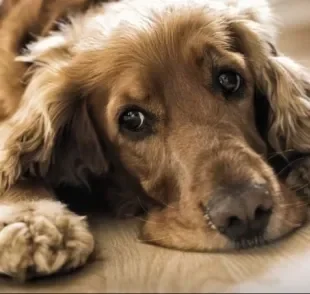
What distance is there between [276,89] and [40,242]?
3.23 ft

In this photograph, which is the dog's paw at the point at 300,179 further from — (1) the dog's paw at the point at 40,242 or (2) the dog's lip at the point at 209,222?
(1) the dog's paw at the point at 40,242

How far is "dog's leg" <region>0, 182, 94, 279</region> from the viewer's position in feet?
5.53

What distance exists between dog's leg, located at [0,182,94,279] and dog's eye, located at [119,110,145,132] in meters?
0.33

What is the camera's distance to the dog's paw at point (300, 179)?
2.13 metres

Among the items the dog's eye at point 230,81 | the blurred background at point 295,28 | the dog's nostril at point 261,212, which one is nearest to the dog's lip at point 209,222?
the dog's nostril at point 261,212

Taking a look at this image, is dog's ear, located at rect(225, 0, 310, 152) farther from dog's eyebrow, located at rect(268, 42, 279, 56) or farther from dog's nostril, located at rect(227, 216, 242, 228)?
dog's nostril, located at rect(227, 216, 242, 228)

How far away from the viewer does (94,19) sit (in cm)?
232

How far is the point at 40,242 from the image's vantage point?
1.72m

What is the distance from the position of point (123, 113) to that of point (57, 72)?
0.95ft

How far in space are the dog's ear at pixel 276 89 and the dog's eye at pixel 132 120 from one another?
1.41ft

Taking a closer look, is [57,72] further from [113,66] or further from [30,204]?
[30,204]

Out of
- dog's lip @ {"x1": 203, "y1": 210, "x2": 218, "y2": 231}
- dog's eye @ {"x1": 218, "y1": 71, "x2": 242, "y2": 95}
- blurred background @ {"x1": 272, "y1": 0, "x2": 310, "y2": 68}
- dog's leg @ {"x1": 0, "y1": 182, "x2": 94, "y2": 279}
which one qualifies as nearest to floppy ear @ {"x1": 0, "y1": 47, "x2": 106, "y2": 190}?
dog's leg @ {"x1": 0, "y1": 182, "x2": 94, "y2": 279}

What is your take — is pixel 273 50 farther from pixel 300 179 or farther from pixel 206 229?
pixel 206 229

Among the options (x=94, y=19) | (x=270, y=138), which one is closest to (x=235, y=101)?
(x=270, y=138)
